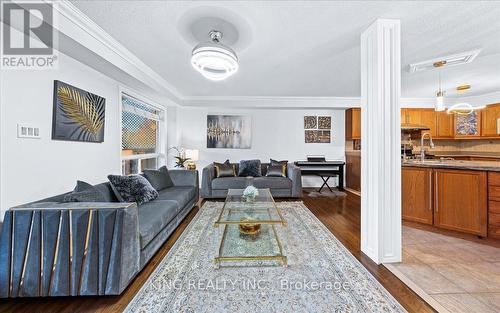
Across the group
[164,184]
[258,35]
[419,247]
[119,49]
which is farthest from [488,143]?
[119,49]

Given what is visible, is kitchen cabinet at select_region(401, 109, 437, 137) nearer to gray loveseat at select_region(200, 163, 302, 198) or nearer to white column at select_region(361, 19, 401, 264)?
gray loveseat at select_region(200, 163, 302, 198)

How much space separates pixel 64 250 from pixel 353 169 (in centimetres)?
588

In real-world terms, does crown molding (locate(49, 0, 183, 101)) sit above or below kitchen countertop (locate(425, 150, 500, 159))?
above

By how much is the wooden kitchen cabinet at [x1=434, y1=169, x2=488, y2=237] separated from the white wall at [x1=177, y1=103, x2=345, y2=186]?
3.26 meters

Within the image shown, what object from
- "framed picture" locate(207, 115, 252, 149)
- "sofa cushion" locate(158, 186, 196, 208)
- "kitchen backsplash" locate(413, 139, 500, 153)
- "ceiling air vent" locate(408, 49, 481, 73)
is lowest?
"sofa cushion" locate(158, 186, 196, 208)

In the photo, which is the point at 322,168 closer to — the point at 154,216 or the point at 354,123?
the point at 354,123

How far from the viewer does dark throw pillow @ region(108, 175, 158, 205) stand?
261 centimetres

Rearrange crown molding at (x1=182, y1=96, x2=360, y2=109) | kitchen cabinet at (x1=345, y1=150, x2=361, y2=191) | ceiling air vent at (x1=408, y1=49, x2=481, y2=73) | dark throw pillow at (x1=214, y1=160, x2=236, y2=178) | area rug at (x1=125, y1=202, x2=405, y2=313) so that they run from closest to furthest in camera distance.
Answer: area rug at (x1=125, y1=202, x2=405, y2=313) → ceiling air vent at (x1=408, y1=49, x2=481, y2=73) → dark throw pillow at (x1=214, y1=160, x2=236, y2=178) → crown molding at (x1=182, y1=96, x2=360, y2=109) → kitchen cabinet at (x1=345, y1=150, x2=361, y2=191)

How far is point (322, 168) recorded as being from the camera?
5844 millimetres

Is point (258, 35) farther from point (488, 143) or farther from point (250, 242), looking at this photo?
point (488, 143)

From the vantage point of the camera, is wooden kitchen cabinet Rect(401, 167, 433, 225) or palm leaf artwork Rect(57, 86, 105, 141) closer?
palm leaf artwork Rect(57, 86, 105, 141)

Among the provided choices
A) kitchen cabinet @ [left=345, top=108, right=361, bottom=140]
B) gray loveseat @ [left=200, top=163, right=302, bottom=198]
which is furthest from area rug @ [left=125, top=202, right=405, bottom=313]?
kitchen cabinet @ [left=345, top=108, right=361, bottom=140]

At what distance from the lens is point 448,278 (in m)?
1.87

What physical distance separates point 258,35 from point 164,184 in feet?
9.26
